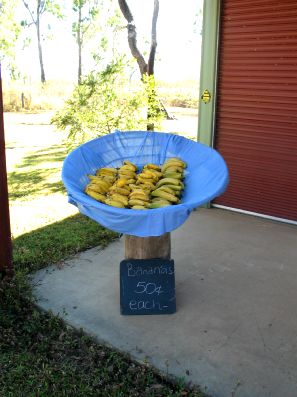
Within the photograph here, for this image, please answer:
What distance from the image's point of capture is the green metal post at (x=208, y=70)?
5.13m

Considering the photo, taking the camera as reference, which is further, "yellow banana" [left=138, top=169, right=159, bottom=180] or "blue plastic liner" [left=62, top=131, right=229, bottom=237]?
"yellow banana" [left=138, top=169, right=159, bottom=180]

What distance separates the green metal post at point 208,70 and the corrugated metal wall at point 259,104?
78mm

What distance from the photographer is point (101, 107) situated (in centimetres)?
618

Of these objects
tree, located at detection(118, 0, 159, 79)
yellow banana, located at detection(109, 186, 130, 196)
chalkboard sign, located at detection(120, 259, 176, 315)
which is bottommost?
chalkboard sign, located at detection(120, 259, 176, 315)

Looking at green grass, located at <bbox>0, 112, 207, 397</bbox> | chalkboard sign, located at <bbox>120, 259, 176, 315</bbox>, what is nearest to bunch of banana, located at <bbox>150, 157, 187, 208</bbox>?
chalkboard sign, located at <bbox>120, 259, 176, 315</bbox>

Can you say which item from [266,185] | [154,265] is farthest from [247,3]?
[154,265]

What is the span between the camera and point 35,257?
4082mm

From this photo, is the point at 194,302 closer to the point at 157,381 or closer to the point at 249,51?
the point at 157,381

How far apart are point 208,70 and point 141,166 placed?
7.16 feet

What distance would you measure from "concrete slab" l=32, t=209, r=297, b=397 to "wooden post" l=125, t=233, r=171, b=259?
44 centimetres

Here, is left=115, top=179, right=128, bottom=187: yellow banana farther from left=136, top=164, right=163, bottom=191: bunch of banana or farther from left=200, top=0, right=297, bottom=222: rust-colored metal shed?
left=200, top=0, right=297, bottom=222: rust-colored metal shed

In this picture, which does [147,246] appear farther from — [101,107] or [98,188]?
[101,107]

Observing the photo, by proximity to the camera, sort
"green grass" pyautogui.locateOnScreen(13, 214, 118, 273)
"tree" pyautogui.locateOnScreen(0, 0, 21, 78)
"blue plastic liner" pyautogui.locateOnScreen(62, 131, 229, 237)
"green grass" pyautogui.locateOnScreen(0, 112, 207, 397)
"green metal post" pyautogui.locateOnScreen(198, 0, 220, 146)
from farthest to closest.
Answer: "tree" pyautogui.locateOnScreen(0, 0, 21, 78)
"green metal post" pyautogui.locateOnScreen(198, 0, 220, 146)
"green grass" pyautogui.locateOnScreen(13, 214, 118, 273)
"blue plastic liner" pyautogui.locateOnScreen(62, 131, 229, 237)
"green grass" pyautogui.locateOnScreen(0, 112, 207, 397)

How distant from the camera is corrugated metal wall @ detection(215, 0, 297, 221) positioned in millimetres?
4766
